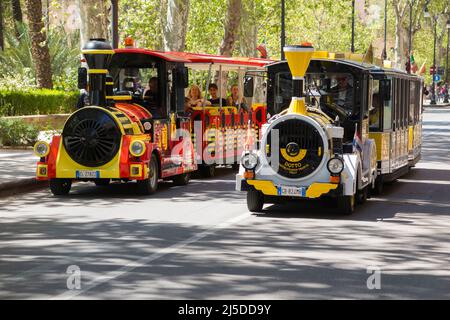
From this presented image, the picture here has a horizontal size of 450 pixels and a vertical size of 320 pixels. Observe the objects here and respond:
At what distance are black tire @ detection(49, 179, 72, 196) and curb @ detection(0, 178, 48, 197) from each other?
2.85 feet

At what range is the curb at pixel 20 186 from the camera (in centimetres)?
1817

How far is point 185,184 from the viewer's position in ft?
66.1

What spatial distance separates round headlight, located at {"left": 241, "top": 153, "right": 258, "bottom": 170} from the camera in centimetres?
1508

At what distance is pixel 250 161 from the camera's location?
15094 millimetres

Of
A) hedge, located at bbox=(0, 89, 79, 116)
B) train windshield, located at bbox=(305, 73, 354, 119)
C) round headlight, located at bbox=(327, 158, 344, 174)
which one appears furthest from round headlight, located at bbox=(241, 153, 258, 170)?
hedge, located at bbox=(0, 89, 79, 116)

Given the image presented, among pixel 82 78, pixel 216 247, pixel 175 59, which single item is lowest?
pixel 216 247

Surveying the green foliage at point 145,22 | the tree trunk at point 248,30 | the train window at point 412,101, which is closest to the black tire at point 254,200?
the train window at point 412,101

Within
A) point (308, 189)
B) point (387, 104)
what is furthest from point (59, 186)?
point (387, 104)

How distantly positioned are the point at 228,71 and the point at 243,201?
8197 mm

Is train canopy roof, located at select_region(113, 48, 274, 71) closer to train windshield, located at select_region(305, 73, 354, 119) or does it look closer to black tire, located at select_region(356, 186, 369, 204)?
train windshield, located at select_region(305, 73, 354, 119)

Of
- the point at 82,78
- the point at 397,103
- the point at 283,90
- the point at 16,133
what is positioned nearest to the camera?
the point at 283,90

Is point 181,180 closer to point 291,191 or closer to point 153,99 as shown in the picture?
point 153,99

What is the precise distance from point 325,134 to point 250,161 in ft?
3.80
